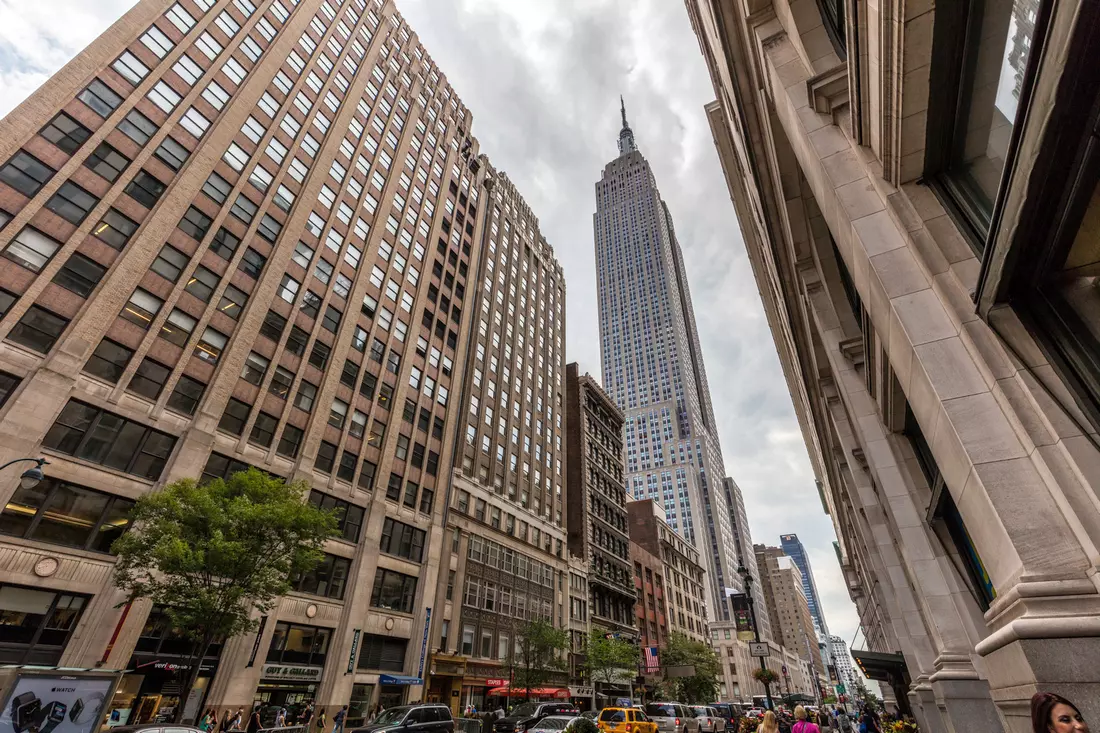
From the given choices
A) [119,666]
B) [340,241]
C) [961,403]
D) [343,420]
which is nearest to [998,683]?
[961,403]

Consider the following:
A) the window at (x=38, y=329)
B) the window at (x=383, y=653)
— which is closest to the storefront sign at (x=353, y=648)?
the window at (x=383, y=653)

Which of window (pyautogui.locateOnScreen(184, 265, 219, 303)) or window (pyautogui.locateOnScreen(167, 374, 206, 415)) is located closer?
window (pyautogui.locateOnScreen(167, 374, 206, 415))

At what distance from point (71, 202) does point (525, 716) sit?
3537 cm

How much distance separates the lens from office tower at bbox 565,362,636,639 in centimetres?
5991

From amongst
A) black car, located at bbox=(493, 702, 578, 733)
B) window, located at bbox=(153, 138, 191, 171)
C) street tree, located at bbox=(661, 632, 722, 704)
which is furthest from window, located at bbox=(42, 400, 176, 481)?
street tree, located at bbox=(661, 632, 722, 704)

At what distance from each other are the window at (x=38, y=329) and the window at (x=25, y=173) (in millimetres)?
5897

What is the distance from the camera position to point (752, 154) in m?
14.2

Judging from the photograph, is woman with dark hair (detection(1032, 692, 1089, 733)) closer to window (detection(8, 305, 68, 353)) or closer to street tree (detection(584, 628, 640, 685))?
window (detection(8, 305, 68, 353))

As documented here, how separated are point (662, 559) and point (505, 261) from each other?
176 feet

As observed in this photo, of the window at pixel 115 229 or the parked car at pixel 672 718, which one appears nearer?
the window at pixel 115 229

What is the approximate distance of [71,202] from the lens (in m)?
25.4

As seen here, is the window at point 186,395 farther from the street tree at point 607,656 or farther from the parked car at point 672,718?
the street tree at point 607,656

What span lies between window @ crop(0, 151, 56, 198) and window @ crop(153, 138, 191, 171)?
5.78 metres

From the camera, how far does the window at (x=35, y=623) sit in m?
19.4
